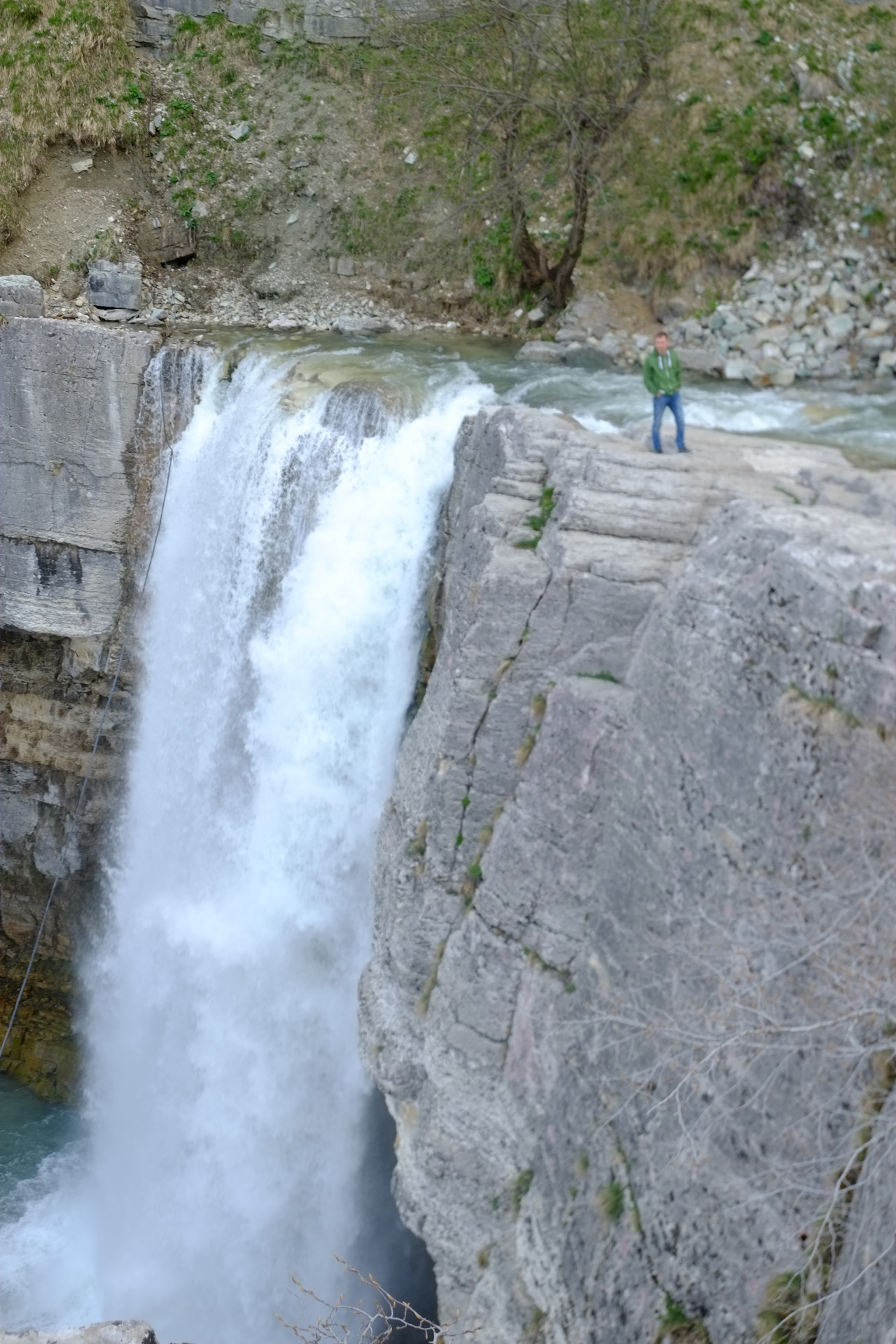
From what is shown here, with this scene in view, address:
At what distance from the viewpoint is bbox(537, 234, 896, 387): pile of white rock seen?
607 inches

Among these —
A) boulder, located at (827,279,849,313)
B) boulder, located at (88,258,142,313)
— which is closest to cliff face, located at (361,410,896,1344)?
boulder, located at (827,279,849,313)

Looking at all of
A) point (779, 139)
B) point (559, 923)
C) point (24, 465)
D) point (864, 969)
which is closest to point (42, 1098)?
point (24, 465)

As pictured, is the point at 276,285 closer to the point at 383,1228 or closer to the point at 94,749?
the point at 94,749

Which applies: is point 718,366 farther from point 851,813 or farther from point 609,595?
point 851,813

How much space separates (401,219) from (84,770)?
10554 mm

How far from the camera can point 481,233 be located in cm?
1859

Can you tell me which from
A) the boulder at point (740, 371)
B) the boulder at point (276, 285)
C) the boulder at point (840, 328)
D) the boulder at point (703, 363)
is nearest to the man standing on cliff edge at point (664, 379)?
the boulder at point (740, 371)

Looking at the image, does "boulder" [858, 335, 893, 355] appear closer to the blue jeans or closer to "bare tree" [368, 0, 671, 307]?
"bare tree" [368, 0, 671, 307]

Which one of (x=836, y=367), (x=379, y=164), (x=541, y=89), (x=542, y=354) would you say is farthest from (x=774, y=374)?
(x=379, y=164)

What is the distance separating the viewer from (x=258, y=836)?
1195 centimetres

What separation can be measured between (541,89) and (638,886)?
579 inches

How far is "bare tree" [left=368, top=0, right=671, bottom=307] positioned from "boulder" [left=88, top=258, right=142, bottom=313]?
18.3ft

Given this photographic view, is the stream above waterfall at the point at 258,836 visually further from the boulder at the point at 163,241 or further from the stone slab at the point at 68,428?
the boulder at the point at 163,241

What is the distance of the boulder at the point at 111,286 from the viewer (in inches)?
717
